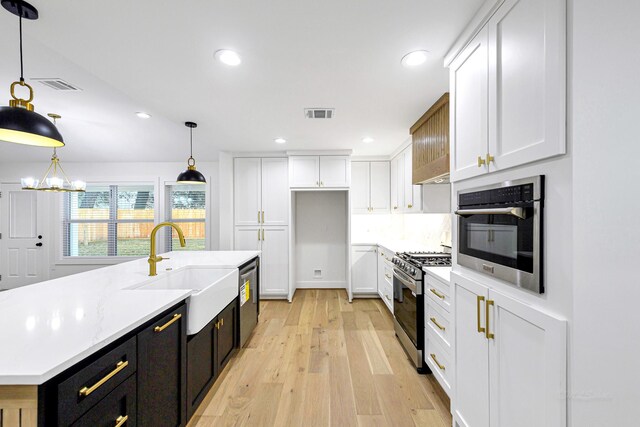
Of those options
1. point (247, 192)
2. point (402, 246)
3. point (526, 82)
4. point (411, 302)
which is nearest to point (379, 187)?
point (402, 246)

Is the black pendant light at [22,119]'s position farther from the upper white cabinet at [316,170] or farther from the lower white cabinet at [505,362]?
the upper white cabinet at [316,170]

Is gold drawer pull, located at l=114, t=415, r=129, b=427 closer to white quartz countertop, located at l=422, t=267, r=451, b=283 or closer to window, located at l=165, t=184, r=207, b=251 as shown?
white quartz countertop, located at l=422, t=267, r=451, b=283

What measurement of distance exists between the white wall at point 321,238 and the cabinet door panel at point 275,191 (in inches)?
25.4

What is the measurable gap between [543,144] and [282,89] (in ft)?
5.97

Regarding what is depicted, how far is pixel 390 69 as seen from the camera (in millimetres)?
1821

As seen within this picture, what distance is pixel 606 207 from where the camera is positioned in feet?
2.67

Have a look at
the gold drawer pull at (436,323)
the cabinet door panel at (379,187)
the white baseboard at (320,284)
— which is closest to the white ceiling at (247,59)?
the cabinet door panel at (379,187)

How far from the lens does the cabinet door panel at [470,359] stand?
1.27 meters

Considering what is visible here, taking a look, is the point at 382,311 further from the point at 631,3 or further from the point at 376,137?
the point at 631,3

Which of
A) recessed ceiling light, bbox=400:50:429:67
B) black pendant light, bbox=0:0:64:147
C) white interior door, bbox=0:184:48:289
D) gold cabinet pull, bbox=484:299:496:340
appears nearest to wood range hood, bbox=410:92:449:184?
recessed ceiling light, bbox=400:50:429:67

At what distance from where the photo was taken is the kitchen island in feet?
2.52

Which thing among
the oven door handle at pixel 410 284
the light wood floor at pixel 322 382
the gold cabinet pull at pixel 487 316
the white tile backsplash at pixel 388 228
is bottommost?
the light wood floor at pixel 322 382

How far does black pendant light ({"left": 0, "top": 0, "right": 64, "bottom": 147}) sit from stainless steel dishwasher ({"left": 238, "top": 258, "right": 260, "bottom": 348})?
1718 mm

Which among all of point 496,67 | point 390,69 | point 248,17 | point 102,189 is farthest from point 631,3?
point 102,189
